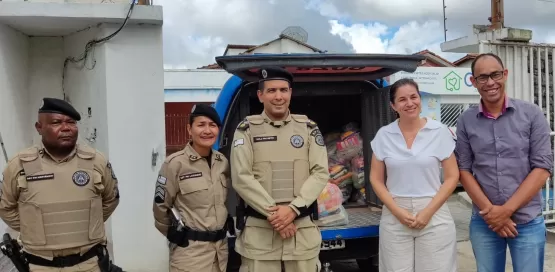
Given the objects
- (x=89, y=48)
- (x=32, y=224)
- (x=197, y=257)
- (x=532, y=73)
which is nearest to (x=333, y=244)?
(x=197, y=257)

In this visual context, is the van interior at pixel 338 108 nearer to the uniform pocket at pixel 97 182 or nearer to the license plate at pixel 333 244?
the license plate at pixel 333 244

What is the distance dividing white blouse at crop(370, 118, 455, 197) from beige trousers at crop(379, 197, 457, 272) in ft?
0.26

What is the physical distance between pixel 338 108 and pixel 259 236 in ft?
8.21

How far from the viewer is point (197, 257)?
9.52 feet

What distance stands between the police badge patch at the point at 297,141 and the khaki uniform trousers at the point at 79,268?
1.36m

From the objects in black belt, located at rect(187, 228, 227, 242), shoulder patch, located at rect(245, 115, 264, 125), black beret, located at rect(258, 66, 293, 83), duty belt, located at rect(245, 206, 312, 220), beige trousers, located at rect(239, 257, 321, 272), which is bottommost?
beige trousers, located at rect(239, 257, 321, 272)

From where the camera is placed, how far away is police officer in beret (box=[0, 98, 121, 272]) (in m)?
2.63

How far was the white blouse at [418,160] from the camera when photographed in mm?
2979

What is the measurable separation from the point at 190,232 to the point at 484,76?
6.53 feet

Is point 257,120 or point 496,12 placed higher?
point 496,12

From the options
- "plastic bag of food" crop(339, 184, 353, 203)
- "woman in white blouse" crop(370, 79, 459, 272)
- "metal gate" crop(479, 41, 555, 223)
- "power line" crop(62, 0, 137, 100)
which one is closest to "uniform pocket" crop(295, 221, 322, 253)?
"woman in white blouse" crop(370, 79, 459, 272)

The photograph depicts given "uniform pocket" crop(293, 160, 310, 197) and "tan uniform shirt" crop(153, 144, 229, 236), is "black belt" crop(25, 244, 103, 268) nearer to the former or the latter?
"tan uniform shirt" crop(153, 144, 229, 236)

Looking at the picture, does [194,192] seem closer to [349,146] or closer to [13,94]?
[349,146]

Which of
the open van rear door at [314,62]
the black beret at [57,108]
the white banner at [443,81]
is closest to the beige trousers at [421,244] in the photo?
the open van rear door at [314,62]
